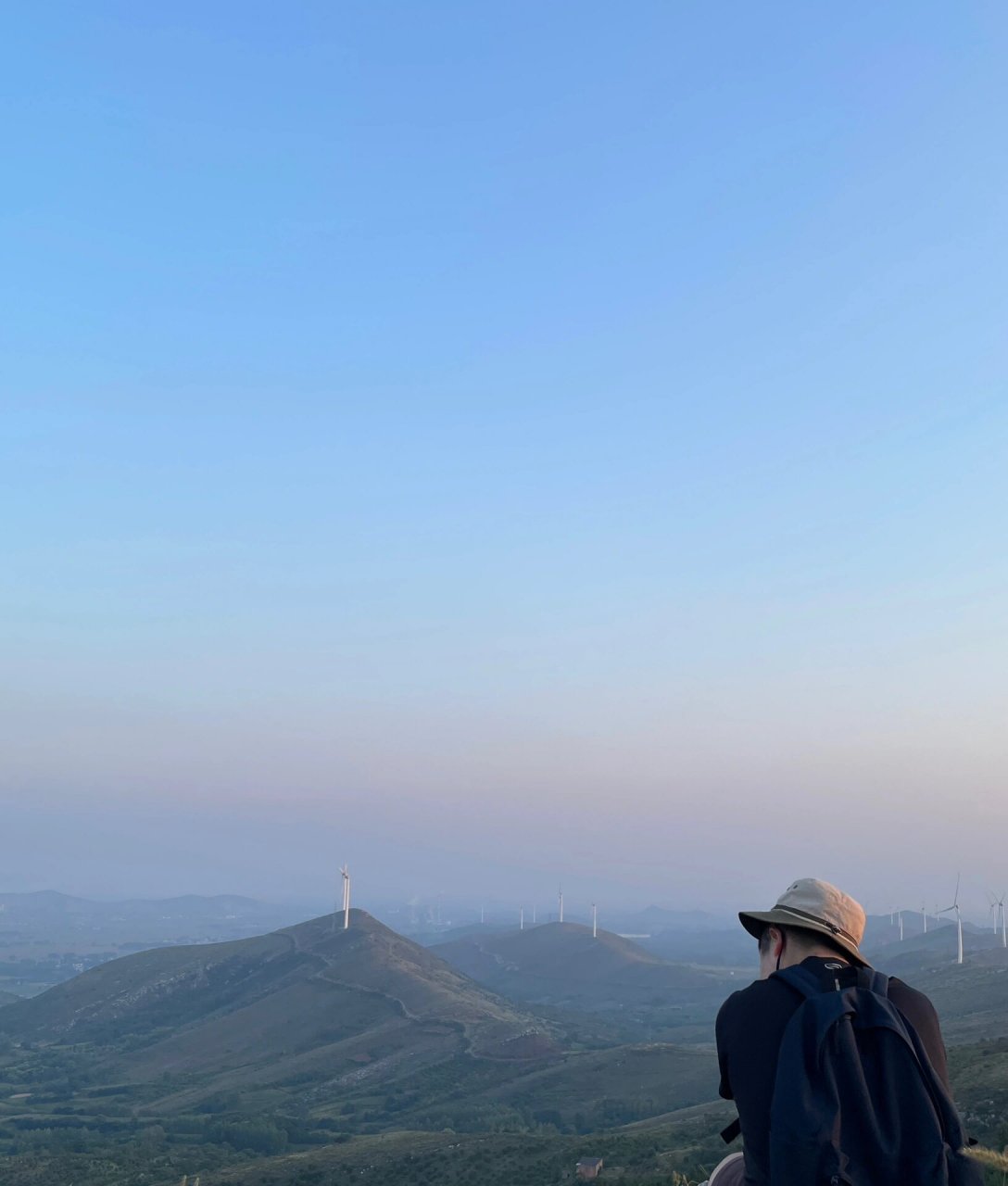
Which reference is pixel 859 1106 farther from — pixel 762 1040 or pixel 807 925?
pixel 807 925

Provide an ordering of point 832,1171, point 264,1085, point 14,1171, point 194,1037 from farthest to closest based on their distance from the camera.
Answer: point 194,1037 → point 264,1085 → point 14,1171 → point 832,1171

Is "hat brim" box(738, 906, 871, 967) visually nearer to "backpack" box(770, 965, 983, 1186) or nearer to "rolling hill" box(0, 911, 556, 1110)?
"backpack" box(770, 965, 983, 1186)

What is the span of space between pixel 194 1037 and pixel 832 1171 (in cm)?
17546

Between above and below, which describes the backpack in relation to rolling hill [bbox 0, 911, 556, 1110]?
above

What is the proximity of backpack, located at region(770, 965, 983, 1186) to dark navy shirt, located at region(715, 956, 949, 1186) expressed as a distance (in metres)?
0.19

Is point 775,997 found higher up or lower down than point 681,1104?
higher up

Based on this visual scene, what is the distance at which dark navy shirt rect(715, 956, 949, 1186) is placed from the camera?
5.05m

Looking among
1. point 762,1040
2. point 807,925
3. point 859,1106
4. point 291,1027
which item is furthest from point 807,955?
point 291,1027

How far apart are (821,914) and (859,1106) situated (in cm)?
108

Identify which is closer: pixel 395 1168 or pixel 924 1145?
pixel 924 1145

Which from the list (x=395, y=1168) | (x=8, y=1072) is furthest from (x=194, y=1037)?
(x=395, y=1168)

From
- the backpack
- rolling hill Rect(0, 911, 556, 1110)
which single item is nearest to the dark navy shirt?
the backpack

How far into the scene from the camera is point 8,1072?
480 ft

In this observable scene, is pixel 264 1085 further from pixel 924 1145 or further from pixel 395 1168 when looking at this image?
pixel 924 1145
